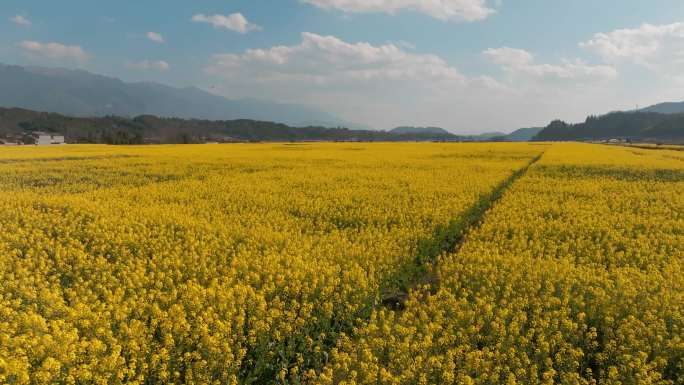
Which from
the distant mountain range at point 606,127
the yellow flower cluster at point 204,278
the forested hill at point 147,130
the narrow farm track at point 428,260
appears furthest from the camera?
the distant mountain range at point 606,127

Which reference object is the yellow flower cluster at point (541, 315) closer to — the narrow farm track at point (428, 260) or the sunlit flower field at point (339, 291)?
the sunlit flower field at point (339, 291)

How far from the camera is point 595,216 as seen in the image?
1023 centimetres

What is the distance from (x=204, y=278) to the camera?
634cm

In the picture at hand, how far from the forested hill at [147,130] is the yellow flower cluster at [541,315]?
80.9 meters

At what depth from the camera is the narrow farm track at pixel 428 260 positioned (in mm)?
7191

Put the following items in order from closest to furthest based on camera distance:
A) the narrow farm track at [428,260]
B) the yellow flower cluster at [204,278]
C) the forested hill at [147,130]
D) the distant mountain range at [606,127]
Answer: the yellow flower cluster at [204,278] → the narrow farm track at [428,260] → the forested hill at [147,130] → the distant mountain range at [606,127]

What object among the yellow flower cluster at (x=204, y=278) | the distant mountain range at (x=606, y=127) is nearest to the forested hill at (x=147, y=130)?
the distant mountain range at (x=606, y=127)

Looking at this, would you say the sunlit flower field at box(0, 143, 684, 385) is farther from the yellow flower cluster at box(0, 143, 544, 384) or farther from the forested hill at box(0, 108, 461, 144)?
the forested hill at box(0, 108, 461, 144)

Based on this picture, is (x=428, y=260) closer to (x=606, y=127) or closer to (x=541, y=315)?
(x=541, y=315)

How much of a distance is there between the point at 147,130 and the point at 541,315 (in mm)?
140735

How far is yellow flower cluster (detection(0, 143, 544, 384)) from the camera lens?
419 cm

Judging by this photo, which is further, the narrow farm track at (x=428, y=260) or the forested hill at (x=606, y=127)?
the forested hill at (x=606, y=127)

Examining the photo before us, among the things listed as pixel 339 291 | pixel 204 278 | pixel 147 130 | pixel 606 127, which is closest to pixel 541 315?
pixel 339 291

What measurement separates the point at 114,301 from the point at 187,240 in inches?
113
